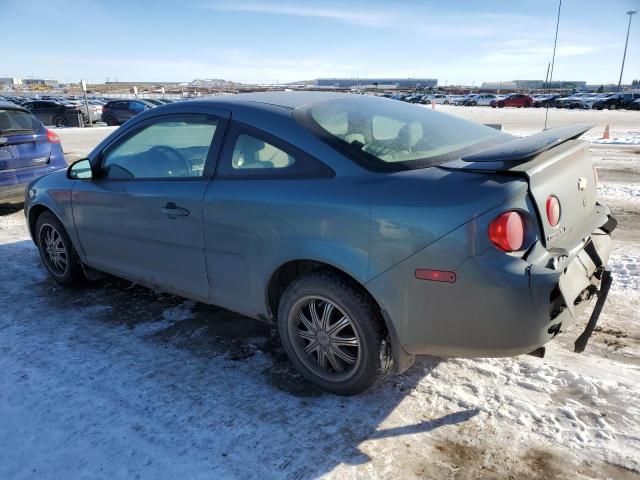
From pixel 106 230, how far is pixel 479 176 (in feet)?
9.39

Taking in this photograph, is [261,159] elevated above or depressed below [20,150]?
above

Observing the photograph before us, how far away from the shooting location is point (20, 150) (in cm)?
712

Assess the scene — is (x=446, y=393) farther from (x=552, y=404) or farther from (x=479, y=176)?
(x=479, y=176)

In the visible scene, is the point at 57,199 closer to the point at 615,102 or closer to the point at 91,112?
the point at 91,112

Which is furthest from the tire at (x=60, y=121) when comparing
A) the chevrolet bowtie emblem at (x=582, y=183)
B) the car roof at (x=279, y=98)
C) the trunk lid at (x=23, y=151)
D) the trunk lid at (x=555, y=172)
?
the chevrolet bowtie emblem at (x=582, y=183)

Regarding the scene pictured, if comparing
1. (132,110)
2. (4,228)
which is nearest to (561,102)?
(132,110)

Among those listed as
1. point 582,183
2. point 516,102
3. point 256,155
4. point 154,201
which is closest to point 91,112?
point 154,201

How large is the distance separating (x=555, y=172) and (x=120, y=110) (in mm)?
26952

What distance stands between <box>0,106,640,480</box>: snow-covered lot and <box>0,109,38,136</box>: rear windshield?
4.30m

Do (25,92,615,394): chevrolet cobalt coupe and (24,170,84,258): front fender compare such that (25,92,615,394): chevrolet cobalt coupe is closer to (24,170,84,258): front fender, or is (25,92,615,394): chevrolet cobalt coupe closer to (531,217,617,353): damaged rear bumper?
(531,217,617,353): damaged rear bumper

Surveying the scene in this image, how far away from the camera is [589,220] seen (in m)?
2.83

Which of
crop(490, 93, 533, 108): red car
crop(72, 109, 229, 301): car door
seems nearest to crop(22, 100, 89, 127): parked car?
crop(72, 109, 229, 301): car door

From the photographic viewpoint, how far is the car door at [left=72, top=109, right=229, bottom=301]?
10.6ft

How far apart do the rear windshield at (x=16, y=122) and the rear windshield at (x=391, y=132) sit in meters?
5.82
